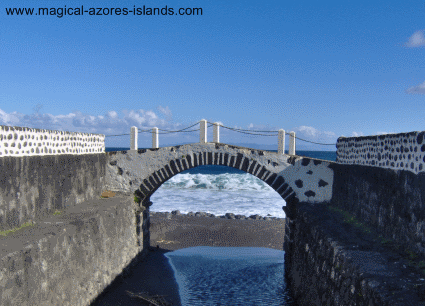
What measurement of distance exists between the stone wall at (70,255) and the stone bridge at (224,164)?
62cm

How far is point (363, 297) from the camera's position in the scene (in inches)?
145

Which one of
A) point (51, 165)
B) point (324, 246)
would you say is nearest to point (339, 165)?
point (324, 246)

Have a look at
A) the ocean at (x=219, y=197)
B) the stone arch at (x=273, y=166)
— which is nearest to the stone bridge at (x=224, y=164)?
the stone arch at (x=273, y=166)

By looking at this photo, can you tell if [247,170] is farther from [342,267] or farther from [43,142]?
[43,142]

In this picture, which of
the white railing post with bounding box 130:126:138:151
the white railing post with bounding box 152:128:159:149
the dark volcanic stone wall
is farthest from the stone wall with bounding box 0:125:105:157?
the dark volcanic stone wall

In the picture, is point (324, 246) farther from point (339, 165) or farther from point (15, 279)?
point (15, 279)

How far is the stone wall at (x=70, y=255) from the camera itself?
419 centimetres

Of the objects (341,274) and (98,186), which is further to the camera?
(98,186)

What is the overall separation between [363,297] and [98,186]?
21.8 feet

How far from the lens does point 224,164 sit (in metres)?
8.49

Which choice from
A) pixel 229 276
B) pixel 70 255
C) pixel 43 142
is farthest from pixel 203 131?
pixel 70 255

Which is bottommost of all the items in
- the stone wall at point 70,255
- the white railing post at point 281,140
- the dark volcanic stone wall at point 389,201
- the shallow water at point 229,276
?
the shallow water at point 229,276

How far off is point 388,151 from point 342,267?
2179mm

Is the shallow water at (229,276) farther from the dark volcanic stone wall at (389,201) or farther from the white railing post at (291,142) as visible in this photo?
the white railing post at (291,142)
